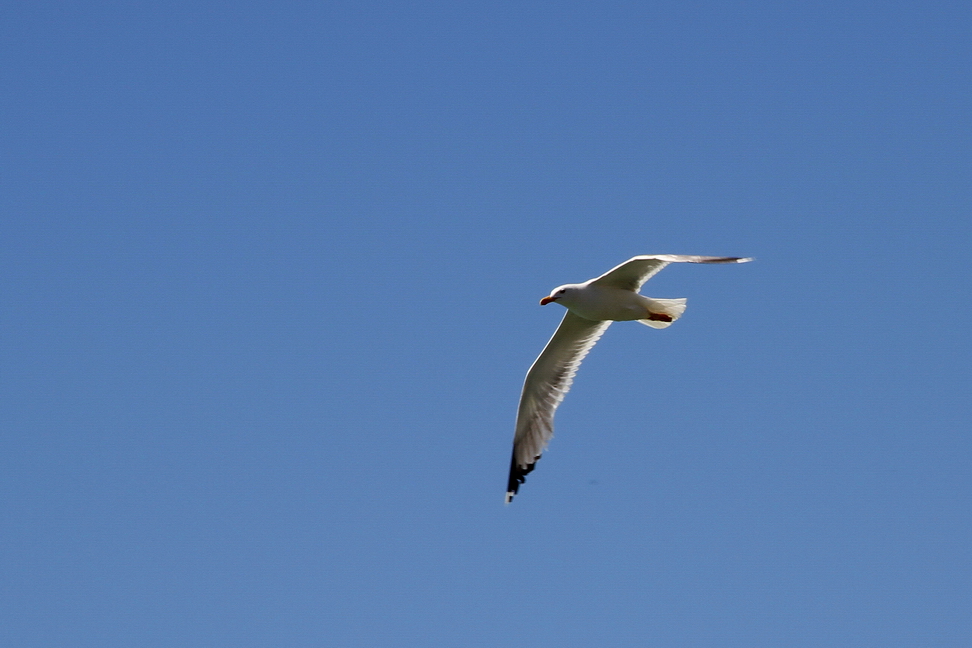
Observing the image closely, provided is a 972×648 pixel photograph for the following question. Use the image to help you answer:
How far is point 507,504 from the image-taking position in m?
11.7

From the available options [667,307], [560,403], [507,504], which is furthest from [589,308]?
[507,504]

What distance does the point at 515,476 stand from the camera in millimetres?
11734

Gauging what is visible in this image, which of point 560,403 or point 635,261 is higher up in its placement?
point 635,261

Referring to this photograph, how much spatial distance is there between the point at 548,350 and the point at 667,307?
5.20ft

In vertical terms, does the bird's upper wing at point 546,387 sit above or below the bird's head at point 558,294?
below

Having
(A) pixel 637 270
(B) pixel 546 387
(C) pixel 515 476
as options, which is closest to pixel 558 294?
(A) pixel 637 270

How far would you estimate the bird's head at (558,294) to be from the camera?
1009cm

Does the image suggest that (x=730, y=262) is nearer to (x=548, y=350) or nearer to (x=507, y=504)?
(x=548, y=350)

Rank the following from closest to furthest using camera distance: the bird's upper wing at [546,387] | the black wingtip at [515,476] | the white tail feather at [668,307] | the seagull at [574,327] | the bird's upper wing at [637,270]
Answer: the bird's upper wing at [637,270]
the seagull at [574,327]
the white tail feather at [668,307]
the bird's upper wing at [546,387]
the black wingtip at [515,476]

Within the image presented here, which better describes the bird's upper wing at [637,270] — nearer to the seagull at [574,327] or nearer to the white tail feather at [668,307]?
the seagull at [574,327]

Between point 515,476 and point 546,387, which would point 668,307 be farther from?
point 515,476

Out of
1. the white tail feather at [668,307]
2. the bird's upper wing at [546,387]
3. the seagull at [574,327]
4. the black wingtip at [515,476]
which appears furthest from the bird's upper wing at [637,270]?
the black wingtip at [515,476]

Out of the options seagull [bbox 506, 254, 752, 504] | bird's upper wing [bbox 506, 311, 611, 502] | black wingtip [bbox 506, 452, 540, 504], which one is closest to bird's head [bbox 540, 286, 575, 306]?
seagull [bbox 506, 254, 752, 504]

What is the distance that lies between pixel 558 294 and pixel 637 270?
32.4 inches
